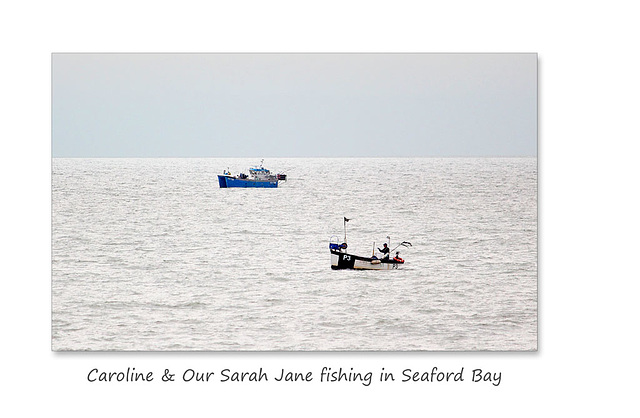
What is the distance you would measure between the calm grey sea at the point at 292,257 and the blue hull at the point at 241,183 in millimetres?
62

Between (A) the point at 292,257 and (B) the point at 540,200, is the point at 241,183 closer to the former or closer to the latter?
(A) the point at 292,257

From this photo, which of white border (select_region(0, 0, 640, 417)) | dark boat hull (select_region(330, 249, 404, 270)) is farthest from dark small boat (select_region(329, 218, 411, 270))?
white border (select_region(0, 0, 640, 417))

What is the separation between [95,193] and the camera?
7887 millimetres

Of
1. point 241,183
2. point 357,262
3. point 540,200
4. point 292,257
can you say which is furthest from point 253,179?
point 540,200

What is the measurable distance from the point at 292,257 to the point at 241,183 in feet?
2.81

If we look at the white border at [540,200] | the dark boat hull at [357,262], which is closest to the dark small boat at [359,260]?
the dark boat hull at [357,262]

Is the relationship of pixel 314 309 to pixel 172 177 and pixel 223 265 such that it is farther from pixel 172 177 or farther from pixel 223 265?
pixel 172 177

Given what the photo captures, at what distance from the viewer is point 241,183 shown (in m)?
7.87
